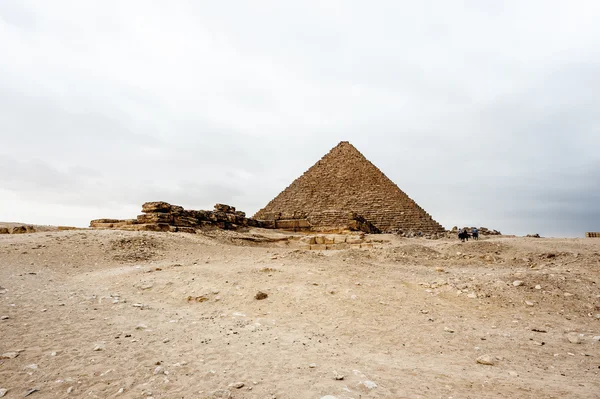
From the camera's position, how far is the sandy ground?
2.73 m

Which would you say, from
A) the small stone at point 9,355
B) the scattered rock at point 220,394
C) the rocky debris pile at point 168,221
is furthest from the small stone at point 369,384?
the rocky debris pile at point 168,221

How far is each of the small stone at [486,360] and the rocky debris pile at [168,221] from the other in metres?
13.6

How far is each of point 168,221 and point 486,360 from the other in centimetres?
1435

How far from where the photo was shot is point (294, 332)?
430 cm

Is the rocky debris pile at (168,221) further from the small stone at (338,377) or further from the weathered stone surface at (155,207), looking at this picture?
the small stone at (338,377)

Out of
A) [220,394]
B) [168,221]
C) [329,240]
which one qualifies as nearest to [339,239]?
[329,240]

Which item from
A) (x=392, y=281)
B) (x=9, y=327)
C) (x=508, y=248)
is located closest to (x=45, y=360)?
(x=9, y=327)

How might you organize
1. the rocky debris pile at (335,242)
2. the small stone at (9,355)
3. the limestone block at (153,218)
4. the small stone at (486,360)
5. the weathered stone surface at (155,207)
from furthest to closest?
the weathered stone surface at (155,207), the rocky debris pile at (335,242), the limestone block at (153,218), the small stone at (486,360), the small stone at (9,355)

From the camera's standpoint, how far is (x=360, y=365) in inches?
128

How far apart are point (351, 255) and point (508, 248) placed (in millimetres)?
7651

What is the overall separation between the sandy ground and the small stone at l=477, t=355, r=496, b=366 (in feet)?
0.21

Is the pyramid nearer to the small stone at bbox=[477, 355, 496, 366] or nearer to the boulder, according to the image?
the boulder

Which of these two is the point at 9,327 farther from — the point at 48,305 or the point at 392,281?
the point at 392,281

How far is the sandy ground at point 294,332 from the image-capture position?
2.73 m
